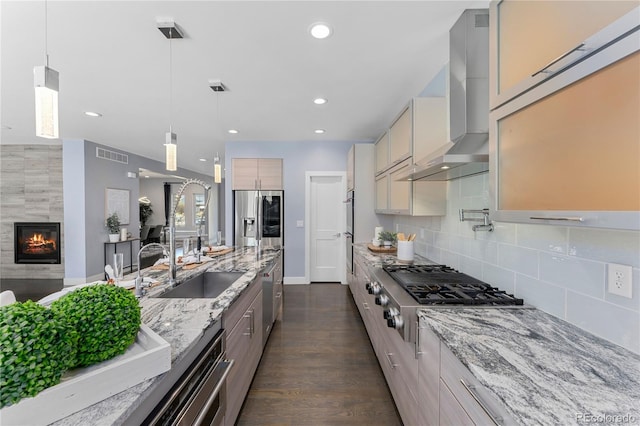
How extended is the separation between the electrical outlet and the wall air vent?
7.23 meters

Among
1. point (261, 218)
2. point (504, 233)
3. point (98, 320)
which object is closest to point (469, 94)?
point (504, 233)

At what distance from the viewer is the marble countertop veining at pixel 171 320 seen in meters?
0.64

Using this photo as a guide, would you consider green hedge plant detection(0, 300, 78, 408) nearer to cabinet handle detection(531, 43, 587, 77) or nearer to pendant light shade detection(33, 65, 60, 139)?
pendant light shade detection(33, 65, 60, 139)

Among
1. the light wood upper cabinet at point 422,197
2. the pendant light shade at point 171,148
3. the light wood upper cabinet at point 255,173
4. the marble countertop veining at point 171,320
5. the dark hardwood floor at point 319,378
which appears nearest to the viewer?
the marble countertop veining at point 171,320

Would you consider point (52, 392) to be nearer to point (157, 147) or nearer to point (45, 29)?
point (45, 29)

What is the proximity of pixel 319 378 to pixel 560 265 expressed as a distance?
1.89m

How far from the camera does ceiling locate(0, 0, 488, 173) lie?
68.2 inches

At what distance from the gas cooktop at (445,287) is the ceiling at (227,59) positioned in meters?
1.79

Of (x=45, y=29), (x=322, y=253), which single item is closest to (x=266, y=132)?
(x=322, y=253)

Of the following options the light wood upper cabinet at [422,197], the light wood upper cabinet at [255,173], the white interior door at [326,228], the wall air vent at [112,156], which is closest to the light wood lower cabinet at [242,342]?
the light wood upper cabinet at [422,197]

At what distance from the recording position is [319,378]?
7.29ft

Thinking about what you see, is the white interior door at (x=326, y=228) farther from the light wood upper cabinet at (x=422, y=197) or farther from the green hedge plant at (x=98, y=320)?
the green hedge plant at (x=98, y=320)

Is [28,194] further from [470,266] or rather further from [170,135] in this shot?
[470,266]

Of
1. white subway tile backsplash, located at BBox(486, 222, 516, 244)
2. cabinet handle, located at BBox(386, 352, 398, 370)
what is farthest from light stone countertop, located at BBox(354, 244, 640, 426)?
cabinet handle, located at BBox(386, 352, 398, 370)
